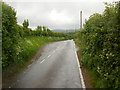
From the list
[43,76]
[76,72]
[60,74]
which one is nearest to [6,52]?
[43,76]

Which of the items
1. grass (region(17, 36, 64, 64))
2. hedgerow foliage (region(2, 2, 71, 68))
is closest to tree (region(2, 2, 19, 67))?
hedgerow foliage (region(2, 2, 71, 68))

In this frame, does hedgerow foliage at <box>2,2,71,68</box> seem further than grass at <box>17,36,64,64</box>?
No

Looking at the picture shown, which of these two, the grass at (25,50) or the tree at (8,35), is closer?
the tree at (8,35)

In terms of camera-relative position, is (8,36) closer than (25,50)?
Yes

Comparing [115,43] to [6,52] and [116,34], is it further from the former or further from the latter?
[6,52]

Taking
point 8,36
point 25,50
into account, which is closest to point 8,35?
point 8,36

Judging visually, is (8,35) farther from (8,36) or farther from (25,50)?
(25,50)

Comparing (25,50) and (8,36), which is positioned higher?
(8,36)

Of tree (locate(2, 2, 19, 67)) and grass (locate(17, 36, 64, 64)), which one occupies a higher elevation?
tree (locate(2, 2, 19, 67))

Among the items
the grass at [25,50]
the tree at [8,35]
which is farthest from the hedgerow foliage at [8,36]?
the grass at [25,50]

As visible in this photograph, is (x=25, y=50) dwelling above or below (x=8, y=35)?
below

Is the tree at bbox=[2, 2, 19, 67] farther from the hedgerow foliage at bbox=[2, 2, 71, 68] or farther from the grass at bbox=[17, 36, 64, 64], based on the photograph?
the grass at bbox=[17, 36, 64, 64]

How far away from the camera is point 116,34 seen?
9016 millimetres

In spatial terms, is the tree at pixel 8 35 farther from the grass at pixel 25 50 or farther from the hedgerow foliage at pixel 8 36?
the grass at pixel 25 50
